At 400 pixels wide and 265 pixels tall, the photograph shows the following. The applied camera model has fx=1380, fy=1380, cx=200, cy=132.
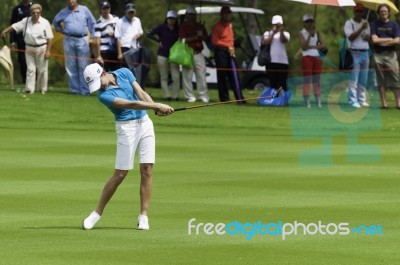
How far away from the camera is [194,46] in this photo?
30.2 m

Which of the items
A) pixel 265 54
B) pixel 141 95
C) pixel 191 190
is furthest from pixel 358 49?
pixel 141 95

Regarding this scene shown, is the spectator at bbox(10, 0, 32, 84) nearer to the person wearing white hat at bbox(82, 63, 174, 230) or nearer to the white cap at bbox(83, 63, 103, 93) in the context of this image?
the person wearing white hat at bbox(82, 63, 174, 230)

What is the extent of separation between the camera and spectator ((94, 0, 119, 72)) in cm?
3048

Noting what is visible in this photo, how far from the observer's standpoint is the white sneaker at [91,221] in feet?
44.5

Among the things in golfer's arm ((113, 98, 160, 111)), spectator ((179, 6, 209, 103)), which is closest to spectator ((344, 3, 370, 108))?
spectator ((179, 6, 209, 103))

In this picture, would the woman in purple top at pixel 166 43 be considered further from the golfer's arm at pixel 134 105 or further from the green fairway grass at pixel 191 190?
the golfer's arm at pixel 134 105

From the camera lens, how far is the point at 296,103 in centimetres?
3097

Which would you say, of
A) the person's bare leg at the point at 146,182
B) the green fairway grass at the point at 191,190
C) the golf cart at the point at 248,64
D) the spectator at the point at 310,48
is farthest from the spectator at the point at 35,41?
the person's bare leg at the point at 146,182

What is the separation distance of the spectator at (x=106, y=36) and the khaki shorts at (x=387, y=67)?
19.0 ft

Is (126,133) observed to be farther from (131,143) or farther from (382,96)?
(382,96)

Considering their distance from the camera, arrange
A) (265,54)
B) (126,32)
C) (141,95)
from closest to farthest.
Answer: (141,95) < (126,32) < (265,54)

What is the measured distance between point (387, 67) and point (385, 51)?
0.36 meters

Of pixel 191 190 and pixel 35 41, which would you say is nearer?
pixel 191 190

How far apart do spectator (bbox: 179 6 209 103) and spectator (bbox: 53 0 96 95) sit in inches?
81.0
